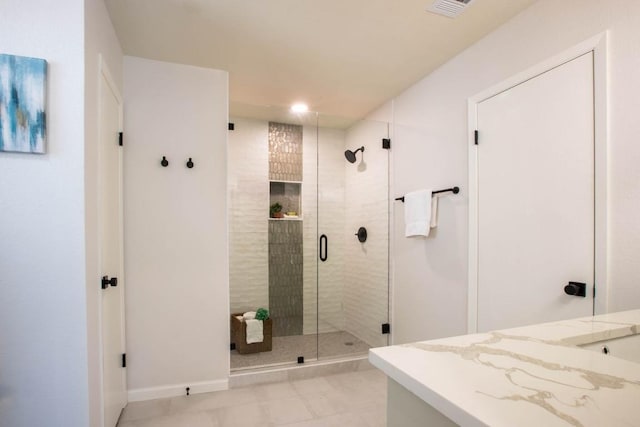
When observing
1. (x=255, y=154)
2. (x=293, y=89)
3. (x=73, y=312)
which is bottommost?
(x=73, y=312)

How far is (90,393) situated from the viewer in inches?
58.7

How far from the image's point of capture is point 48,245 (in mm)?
1392

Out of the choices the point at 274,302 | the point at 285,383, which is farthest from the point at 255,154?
the point at 285,383

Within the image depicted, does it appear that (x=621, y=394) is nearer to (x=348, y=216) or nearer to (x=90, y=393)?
(x=90, y=393)

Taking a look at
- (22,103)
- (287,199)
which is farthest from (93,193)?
(287,199)

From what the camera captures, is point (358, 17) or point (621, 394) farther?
point (358, 17)

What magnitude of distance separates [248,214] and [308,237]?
61 cm

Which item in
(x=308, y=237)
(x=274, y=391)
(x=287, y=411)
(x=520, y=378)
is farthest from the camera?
(x=308, y=237)

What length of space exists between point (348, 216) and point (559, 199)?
1.90 m

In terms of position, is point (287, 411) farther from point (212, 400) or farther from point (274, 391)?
point (212, 400)

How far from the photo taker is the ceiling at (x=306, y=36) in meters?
1.88

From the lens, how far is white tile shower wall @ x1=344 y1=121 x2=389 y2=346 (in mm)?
3295

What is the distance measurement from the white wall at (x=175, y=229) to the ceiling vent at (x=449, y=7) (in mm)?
1619

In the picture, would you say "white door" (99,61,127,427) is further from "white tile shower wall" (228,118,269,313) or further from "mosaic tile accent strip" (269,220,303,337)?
"mosaic tile accent strip" (269,220,303,337)
